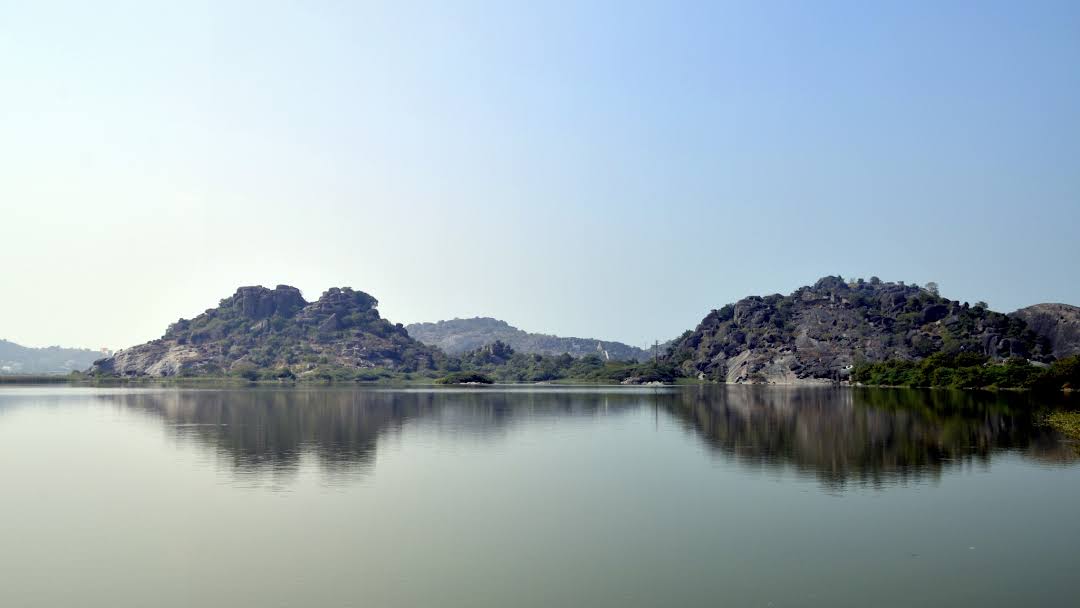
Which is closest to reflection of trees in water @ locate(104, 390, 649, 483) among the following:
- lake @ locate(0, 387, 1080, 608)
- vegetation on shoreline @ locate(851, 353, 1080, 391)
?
lake @ locate(0, 387, 1080, 608)

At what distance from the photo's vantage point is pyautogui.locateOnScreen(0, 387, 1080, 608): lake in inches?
776

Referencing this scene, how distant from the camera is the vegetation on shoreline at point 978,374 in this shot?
113750 mm

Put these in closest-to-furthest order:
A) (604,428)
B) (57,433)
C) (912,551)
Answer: (912,551) < (57,433) < (604,428)

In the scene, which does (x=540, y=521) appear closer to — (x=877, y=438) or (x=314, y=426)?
(x=877, y=438)

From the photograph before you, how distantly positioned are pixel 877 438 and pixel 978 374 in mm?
100985

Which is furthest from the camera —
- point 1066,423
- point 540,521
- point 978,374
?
point 978,374

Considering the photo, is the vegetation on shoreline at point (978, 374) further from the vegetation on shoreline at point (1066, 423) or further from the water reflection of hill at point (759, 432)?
the vegetation on shoreline at point (1066, 423)

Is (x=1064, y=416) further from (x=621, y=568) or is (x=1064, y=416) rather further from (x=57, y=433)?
(x=57, y=433)

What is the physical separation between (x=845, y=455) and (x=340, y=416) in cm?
5001

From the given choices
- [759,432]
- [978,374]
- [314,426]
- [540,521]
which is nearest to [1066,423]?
[759,432]

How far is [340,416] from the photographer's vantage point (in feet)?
264

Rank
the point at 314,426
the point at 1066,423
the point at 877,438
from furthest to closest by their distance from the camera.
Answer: the point at 314,426 → the point at 1066,423 → the point at 877,438

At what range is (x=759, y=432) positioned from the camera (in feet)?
204

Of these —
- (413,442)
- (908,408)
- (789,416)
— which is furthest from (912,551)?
(908,408)
